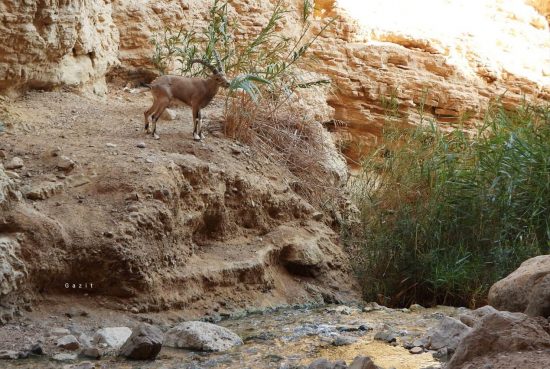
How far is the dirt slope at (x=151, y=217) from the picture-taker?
652 centimetres

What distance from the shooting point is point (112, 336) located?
5.76m

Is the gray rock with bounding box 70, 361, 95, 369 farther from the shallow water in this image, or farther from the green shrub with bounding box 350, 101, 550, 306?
the green shrub with bounding box 350, 101, 550, 306

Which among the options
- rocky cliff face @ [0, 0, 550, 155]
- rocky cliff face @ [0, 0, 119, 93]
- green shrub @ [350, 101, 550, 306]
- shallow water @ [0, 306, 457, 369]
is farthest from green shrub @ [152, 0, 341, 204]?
shallow water @ [0, 306, 457, 369]

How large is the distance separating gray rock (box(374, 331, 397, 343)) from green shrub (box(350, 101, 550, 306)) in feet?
6.46

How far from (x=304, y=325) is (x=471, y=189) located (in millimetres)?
2463

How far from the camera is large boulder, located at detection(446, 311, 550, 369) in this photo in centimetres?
387

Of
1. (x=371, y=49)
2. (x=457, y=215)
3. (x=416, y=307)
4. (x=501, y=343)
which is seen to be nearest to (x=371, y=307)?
(x=416, y=307)

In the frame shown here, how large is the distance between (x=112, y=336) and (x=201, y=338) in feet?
2.00

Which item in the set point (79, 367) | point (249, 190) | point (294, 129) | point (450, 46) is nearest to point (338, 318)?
point (249, 190)

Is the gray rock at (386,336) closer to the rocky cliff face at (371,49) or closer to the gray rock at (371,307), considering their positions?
the gray rock at (371,307)

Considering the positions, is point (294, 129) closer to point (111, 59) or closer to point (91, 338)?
point (111, 59)

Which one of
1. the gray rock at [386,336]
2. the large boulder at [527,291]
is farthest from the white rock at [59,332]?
the large boulder at [527,291]

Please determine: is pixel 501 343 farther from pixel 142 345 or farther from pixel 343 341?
pixel 142 345

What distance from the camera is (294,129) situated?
10.3 m
